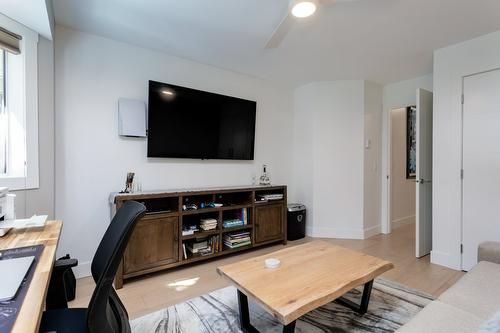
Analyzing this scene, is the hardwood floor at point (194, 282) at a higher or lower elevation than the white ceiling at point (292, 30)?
lower

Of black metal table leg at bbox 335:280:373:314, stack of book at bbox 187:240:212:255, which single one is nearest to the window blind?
stack of book at bbox 187:240:212:255

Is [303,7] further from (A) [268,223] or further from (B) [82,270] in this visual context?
(B) [82,270]

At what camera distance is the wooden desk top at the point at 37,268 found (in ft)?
2.07

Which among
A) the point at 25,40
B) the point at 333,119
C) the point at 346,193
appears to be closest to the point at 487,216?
the point at 346,193

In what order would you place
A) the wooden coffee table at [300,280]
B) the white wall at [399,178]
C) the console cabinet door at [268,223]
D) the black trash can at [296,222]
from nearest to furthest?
the wooden coffee table at [300,280], the console cabinet door at [268,223], the black trash can at [296,222], the white wall at [399,178]

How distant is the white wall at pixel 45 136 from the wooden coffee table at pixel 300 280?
66.2 inches

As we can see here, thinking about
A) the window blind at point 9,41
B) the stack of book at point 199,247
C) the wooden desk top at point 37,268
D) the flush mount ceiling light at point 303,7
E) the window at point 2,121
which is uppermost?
the flush mount ceiling light at point 303,7

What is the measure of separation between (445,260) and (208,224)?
2577 millimetres

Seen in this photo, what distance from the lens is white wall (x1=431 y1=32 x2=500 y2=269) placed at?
2.53 m

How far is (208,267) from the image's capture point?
264cm

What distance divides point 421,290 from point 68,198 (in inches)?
129

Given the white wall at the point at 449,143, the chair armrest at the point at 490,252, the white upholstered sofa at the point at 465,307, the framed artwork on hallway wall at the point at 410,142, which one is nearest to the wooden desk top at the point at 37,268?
the white upholstered sofa at the point at 465,307

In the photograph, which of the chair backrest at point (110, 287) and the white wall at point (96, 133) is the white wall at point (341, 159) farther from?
the chair backrest at point (110, 287)

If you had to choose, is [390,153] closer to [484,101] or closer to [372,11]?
[484,101]
